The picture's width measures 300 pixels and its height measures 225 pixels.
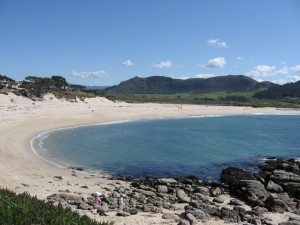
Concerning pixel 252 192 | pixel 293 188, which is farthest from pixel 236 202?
pixel 293 188

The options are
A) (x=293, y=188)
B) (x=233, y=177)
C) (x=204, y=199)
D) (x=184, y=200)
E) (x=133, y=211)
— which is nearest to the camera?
(x=133, y=211)

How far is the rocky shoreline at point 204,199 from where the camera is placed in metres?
16.0

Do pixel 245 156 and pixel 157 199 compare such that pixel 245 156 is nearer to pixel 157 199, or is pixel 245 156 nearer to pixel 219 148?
pixel 219 148

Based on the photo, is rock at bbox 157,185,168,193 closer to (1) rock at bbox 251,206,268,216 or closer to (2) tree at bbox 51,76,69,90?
(1) rock at bbox 251,206,268,216

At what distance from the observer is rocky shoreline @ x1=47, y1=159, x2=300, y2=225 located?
16.0m

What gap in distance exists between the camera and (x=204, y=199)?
19531mm

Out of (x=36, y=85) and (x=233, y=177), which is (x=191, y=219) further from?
(x=36, y=85)

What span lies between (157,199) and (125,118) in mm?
53043

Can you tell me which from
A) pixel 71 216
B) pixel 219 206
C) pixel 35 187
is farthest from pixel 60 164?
pixel 71 216

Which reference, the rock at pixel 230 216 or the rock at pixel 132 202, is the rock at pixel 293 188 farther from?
the rock at pixel 132 202

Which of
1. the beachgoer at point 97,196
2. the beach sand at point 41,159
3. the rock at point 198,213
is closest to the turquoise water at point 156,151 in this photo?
the beach sand at point 41,159

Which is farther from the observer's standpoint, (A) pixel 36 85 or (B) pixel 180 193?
(A) pixel 36 85

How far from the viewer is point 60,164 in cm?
2742

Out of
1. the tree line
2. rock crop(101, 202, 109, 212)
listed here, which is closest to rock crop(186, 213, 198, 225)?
rock crop(101, 202, 109, 212)
